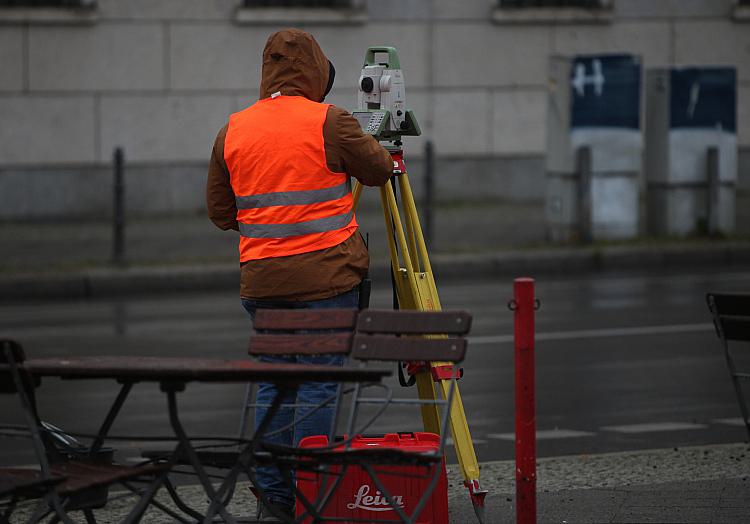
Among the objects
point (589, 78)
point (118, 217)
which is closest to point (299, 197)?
point (118, 217)

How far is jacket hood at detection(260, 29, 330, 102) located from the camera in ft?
19.9

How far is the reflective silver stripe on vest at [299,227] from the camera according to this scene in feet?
19.5

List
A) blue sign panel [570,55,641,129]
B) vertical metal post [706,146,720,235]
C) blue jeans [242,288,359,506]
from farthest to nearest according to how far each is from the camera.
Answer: vertical metal post [706,146,720,235] < blue sign panel [570,55,641,129] < blue jeans [242,288,359,506]

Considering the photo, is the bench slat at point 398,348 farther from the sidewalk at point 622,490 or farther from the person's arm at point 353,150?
the sidewalk at point 622,490

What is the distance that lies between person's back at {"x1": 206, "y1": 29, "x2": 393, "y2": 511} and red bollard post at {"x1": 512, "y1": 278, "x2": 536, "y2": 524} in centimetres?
77

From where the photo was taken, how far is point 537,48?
21266 mm

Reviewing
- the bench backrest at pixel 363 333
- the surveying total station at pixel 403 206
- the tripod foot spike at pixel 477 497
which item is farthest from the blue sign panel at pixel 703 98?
the bench backrest at pixel 363 333

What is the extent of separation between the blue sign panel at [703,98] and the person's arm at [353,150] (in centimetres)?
1199

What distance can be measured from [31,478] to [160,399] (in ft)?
15.3

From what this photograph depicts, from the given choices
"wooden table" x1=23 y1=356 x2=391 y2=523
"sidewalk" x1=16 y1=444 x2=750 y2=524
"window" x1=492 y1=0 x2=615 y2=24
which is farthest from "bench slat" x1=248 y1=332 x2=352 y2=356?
"window" x1=492 y1=0 x2=615 y2=24

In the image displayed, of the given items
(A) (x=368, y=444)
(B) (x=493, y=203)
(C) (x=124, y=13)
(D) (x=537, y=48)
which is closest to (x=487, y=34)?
(D) (x=537, y=48)

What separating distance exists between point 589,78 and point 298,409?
11.6 m

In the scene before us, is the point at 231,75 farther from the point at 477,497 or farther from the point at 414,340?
the point at 414,340

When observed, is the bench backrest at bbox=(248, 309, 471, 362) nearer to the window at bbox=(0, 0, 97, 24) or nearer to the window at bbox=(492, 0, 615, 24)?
the window at bbox=(0, 0, 97, 24)
